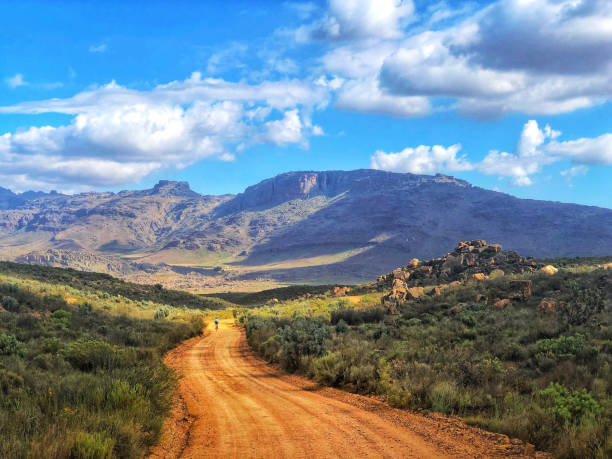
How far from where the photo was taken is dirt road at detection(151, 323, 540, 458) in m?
6.77

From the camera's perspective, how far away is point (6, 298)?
19875mm

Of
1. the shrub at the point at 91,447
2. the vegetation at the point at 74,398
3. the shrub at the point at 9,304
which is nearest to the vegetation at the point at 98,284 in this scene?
the shrub at the point at 9,304

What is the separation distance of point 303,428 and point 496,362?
606 centimetres

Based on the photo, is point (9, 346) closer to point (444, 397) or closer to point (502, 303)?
point (444, 397)

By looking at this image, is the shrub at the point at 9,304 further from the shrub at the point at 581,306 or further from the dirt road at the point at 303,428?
the shrub at the point at 581,306

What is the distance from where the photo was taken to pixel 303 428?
311 inches

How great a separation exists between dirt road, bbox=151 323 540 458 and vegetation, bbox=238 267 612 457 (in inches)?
24.6

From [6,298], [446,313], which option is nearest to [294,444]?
[446,313]

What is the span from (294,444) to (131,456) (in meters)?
2.60

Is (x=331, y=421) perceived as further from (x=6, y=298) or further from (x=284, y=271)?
(x=284, y=271)

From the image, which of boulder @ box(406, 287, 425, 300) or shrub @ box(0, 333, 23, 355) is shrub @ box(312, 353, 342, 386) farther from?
boulder @ box(406, 287, 425, 300)

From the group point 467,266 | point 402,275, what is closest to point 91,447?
point 467,266

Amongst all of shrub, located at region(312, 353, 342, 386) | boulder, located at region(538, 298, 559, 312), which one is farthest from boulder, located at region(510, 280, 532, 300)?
shrub, located at region(312, 353, 342, 386)

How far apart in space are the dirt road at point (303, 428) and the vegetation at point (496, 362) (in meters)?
0.63
